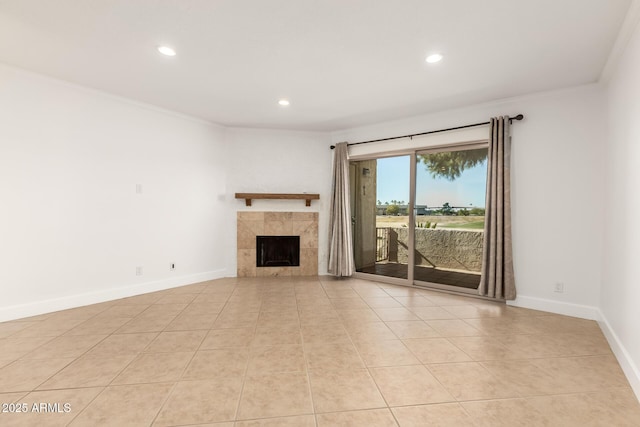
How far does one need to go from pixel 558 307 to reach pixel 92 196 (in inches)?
228

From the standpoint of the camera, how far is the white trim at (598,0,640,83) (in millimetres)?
2063

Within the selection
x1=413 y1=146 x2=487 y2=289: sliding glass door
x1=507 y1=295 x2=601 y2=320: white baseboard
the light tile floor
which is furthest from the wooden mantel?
x1=507 y1=295 x2=601 y2=320: white baseboard

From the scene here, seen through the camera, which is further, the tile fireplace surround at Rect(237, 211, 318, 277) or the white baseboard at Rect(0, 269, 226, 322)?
the tile fireplace surround at Rect(237, 211, 318, 277)

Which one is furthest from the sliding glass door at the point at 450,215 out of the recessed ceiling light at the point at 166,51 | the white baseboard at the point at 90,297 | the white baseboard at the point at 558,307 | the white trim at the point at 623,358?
the white baseboard at the point at 90,297

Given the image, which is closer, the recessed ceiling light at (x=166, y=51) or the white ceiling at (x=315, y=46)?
the white ceiling at (x=315, y=46)

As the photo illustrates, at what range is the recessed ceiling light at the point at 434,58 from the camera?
271 centimetres

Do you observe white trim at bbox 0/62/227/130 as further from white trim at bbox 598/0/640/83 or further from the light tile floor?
white trim at bbox 598/0/640/83

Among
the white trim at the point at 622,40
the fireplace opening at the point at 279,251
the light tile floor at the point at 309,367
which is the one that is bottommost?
the light tile floor at the point at 309,367

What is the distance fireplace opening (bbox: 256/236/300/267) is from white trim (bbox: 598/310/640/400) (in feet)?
13.5

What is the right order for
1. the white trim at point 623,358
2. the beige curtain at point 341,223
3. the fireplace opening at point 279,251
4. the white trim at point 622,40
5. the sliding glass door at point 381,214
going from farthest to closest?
the fireplace opening at point 279,251 < the beige curtain at point 341,223 < the sliding glass door at point 381,214 < the white trim at point 622,40 < the white trim at point 623,358

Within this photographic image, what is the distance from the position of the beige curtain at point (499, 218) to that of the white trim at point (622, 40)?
941mm

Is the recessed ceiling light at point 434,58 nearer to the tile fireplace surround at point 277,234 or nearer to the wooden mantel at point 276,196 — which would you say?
the wooden mantel at point 276,196

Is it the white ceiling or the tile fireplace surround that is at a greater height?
the white ceiling

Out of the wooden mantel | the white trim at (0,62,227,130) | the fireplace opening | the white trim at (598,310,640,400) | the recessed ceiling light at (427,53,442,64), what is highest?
the white trim at (0,62,227,130)
